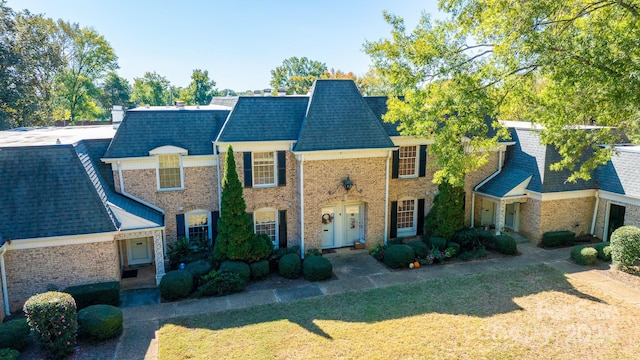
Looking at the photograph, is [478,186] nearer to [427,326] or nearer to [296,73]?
[427,326]

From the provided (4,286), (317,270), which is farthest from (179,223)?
(317,270)

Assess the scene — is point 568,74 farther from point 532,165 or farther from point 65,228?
point 65,228

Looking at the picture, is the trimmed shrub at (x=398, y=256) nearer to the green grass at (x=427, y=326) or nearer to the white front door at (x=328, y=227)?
the green grass at (x=427, y=326)

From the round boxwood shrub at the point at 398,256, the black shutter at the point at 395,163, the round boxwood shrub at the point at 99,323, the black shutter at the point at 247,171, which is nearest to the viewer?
the round boxwood shrub at the point at 99,323

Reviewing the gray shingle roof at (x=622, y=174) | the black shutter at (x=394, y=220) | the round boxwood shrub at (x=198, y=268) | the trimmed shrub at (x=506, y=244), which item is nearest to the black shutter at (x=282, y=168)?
the round boxwood shrub at (x=198, y=268)

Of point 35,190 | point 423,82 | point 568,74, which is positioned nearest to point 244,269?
point 35,190

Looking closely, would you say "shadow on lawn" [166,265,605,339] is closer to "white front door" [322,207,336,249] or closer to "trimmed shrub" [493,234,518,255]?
"trimmed shrub" [493,234,518,255]

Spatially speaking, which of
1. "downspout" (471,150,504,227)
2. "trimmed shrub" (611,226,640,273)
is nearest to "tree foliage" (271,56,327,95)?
"downspout" (471,150,504,227)
